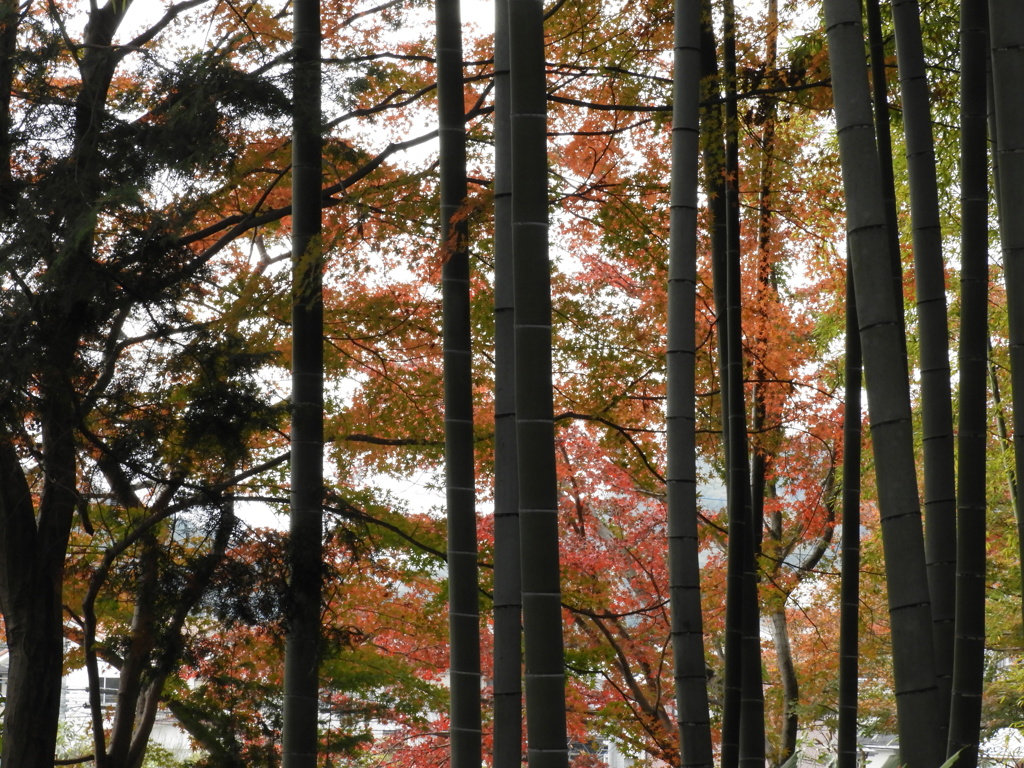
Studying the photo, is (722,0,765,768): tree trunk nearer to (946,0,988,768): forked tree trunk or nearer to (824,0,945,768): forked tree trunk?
(946,0,988,768): forked tree trunk

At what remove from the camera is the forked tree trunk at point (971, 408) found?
2.96 meters

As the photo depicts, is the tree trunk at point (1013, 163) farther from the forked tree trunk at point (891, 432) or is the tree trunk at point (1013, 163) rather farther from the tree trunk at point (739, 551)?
the tree trunk at point (739, 551)

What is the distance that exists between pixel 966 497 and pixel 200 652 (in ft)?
12.0

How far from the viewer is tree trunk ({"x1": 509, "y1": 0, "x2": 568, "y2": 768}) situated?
2.94 meters

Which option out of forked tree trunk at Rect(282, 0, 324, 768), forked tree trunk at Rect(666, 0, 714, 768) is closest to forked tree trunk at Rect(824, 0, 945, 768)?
forked tree trunk at Rect(666, 0, 714, 768)

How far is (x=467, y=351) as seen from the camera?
4.29m

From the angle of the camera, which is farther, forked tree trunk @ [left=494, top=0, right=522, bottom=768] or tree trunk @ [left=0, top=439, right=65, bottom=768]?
tree trunk @ [left=0, top=439, right=65, bottom=768]

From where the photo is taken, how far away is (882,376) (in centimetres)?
259

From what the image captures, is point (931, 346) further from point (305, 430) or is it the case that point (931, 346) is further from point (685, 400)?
point (305, 430)

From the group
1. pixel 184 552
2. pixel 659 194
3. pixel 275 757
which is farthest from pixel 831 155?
pixel 275 757

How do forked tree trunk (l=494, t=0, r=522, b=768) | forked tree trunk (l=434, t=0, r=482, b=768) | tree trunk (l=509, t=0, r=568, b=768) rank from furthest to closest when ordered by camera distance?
1. forked tree trunk (l=434, t=0, r=482, b=768)
2. forked tree trunk (l=494, t=0, r=522, b=768)
3. tree trunk (l=509, t=0, r=568, b=768)

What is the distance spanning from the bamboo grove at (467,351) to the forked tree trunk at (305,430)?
19 mm

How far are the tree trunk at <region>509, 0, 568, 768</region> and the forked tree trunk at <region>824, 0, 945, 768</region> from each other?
0.85 metres

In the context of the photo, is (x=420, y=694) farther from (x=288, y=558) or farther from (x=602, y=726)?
(x=288, y=558)
